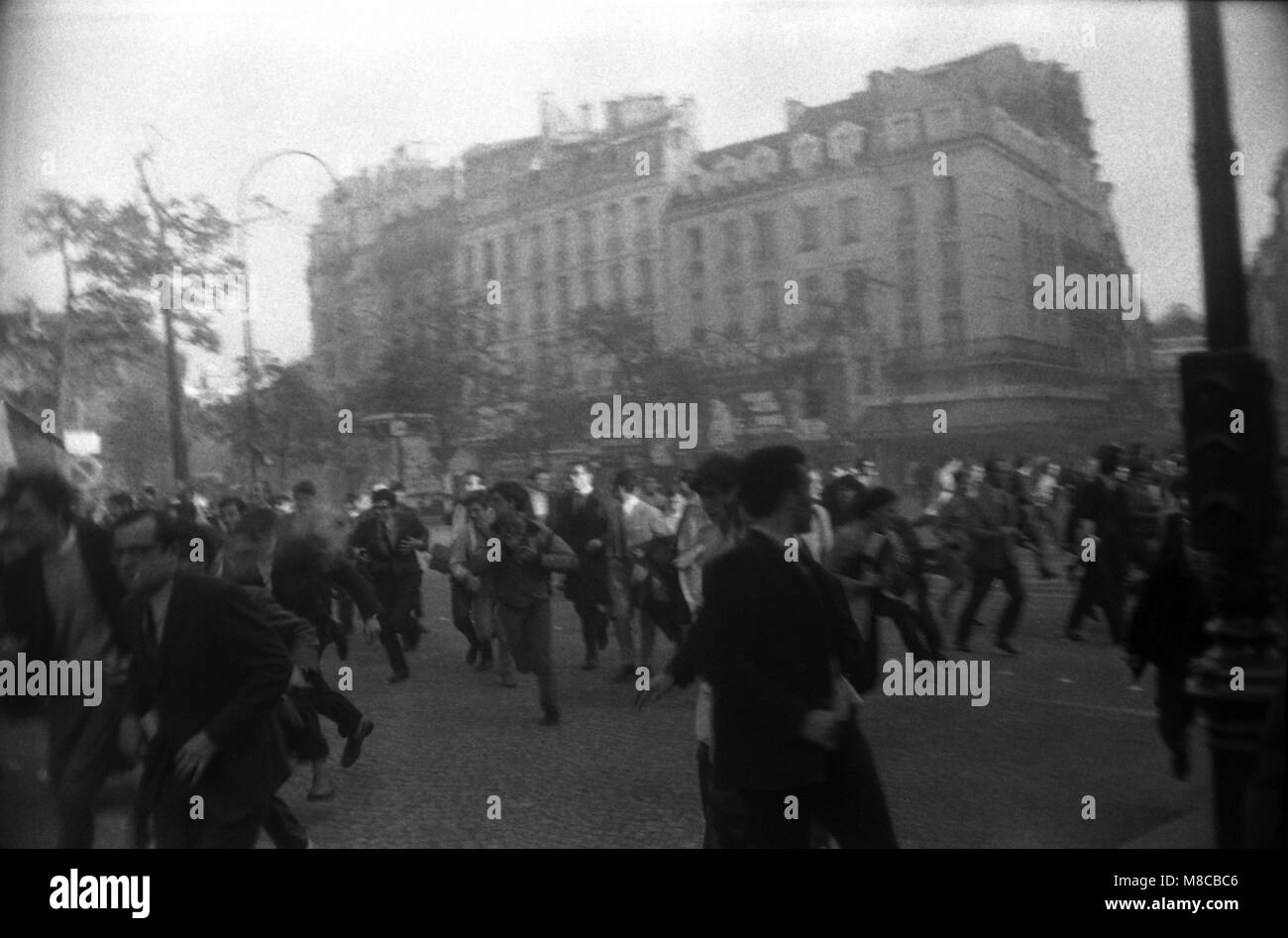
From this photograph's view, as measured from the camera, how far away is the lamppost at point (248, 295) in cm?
518

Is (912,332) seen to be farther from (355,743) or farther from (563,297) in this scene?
(355,743)

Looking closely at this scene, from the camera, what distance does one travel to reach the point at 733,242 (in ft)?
16.5

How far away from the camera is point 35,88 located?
5.09 meters

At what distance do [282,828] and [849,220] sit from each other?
320 cm

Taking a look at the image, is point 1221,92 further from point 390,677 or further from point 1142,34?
point 390,677

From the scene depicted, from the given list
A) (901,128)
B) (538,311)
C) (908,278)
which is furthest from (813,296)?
(538,311)

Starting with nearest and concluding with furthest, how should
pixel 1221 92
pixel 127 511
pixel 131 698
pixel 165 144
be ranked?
pixel 1221 92
pixel 131 698
pixel 127 511
pixel 165 144

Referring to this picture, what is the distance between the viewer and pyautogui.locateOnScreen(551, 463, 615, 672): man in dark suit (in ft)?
17.0

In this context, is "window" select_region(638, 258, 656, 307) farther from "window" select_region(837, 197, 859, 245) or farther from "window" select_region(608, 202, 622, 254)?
"window" select_region(837, 197, 859, 245)

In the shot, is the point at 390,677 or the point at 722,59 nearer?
the point at 722,59

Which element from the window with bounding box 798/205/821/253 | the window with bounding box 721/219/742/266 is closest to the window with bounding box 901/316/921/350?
the window with bounding box 798/205/821/253

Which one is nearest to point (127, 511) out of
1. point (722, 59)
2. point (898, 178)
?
point (722, 59)

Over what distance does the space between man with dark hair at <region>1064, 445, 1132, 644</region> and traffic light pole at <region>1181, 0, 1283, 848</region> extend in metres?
0.55

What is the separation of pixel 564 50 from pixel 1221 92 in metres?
2.45
